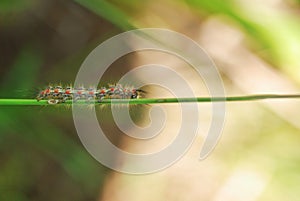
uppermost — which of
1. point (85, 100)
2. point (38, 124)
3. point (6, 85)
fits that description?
point (6, 85)

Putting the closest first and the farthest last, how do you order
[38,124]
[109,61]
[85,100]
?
[85,100], [38,124], [109,61]

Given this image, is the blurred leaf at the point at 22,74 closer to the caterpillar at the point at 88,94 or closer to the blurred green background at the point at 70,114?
the blurred green background at the point at 70,114

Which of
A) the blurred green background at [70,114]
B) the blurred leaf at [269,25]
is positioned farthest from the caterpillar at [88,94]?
the blurred leaf at [269,25]

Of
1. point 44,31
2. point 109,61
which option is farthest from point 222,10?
point 44,31

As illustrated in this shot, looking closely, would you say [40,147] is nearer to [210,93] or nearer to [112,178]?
[112,178]

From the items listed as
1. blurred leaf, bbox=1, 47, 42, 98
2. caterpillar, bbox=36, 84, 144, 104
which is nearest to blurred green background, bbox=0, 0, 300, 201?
blurred leaf, bbox=1, 47, 42, 98

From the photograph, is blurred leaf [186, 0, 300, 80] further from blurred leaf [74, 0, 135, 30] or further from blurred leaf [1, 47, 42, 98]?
blurred leaf [1, 47, 42, 98]

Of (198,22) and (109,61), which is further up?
(198,22)
